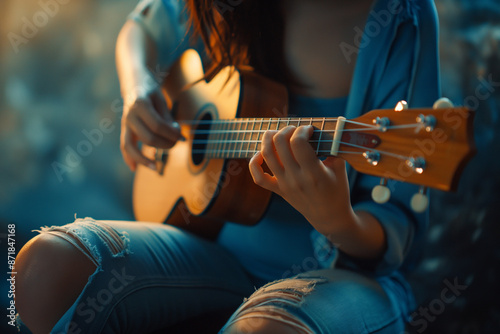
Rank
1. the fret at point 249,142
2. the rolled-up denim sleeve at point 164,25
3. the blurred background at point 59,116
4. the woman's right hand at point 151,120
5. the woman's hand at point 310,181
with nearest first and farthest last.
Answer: the woman's hand at point 310,181 → the fret at point 249,142 → the woman's right hand at point 151,120 → the rolled-up denim sleeve at point 164,25 → the blurred background at point 59,116

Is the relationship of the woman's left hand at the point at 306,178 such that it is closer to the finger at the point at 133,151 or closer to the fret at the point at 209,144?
the fret at the point at 209,144

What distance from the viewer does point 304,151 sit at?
0.56 metres

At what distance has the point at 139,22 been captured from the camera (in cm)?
117

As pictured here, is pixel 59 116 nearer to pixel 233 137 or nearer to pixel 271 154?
pixel 233 137

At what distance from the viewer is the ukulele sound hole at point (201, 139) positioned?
0.90 metres

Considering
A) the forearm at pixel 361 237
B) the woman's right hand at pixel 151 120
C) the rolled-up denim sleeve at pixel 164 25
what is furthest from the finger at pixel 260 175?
the rolled-up denim sleeve at pixel 164 25

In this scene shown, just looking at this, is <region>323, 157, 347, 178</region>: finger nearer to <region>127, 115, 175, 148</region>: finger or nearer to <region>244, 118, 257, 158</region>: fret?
<region>244, 118, 257, 158</region>: fret

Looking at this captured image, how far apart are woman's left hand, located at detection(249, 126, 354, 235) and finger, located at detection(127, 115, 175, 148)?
0.39 meters

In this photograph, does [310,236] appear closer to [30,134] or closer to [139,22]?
[139,22]

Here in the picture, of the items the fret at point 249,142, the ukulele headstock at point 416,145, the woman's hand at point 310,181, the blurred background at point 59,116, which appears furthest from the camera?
the blurred background at point 59,116

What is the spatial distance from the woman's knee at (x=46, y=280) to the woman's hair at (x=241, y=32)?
50 cm

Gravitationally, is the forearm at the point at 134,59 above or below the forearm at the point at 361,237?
above

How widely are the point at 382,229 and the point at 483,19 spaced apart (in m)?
0.56

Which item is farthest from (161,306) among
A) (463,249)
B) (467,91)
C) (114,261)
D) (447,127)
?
(467,91)
